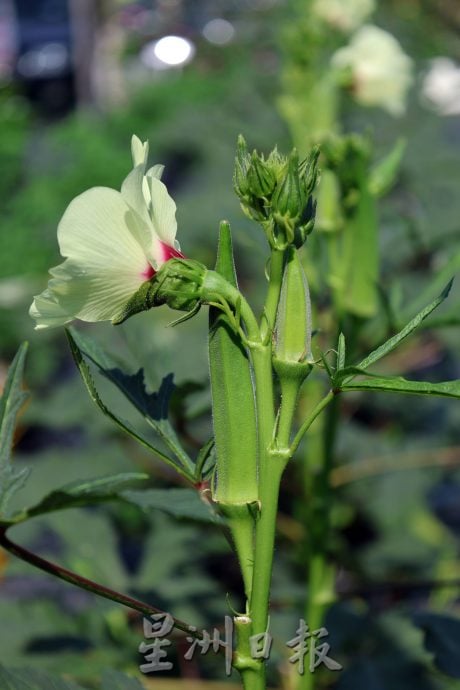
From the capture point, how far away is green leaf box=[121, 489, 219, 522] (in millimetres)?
446

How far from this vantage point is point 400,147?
0.90 metres

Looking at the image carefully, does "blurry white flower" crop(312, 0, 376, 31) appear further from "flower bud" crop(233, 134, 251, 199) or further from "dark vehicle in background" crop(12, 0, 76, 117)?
"dark vehicle in background" crop(12, 0, 76, 117)

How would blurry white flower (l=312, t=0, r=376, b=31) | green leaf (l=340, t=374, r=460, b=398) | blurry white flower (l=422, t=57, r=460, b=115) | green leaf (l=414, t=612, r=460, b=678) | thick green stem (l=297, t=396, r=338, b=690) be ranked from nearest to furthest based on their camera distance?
green leaf (l=340, t=374, r=460, b=398) → green leaf (l=414, t=612, r=460, b=678) → thick green stem (l=297, t=396, r=338, b=690) → blurry white flower (l=312, t=0, r=376, b=31) → blurry white flower (l=422, t=57, r=460, b=115)

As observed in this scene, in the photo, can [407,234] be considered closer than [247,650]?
No

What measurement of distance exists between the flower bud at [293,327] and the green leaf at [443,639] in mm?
342

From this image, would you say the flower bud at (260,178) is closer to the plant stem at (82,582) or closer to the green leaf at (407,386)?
the green leaf at (407,386)

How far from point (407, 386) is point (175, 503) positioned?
134 millimetres

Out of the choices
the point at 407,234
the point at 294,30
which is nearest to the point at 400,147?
the point at 407,234

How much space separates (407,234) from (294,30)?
563 mm

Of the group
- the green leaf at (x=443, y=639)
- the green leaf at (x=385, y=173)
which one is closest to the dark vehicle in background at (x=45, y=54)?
the green leaf at (x=385, y=173)

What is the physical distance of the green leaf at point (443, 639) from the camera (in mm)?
714

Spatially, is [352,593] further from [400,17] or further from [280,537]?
[400,17]

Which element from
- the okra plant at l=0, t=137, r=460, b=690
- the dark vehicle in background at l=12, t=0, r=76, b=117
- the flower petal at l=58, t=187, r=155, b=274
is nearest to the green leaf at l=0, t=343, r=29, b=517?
the okra plant at l=0, t=137, r=460, b=690

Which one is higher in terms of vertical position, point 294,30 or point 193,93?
point 294,30
